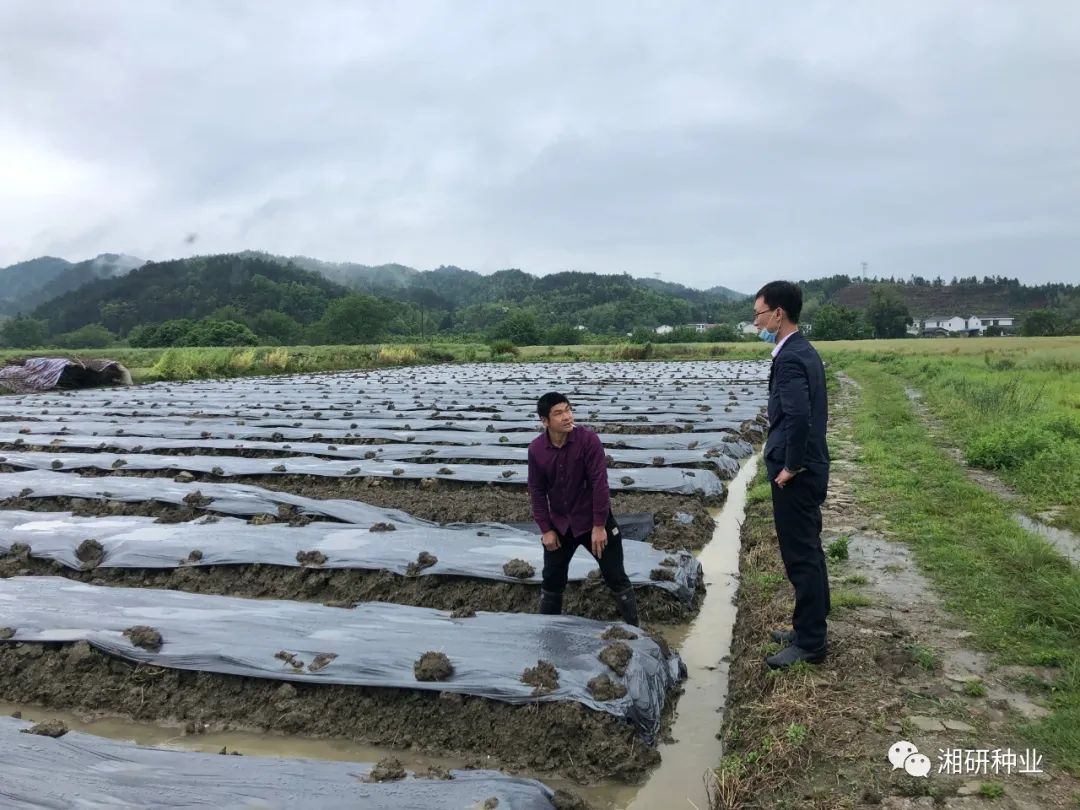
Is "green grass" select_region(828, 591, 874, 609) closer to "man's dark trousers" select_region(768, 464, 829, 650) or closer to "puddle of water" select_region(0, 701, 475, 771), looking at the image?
"man's dark trousers" select_region(768, 464, 829, 650)

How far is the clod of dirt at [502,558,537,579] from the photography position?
4473 mm

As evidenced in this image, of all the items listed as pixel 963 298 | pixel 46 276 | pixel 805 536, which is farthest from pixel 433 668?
pixel 46 276

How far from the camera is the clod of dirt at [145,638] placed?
3625 millimetres

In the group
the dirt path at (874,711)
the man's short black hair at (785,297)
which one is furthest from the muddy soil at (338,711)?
the man's short black hair at (785,297)

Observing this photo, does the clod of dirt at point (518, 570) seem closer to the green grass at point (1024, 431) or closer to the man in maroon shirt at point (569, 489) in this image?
the man in maroon shirt at point (569, 489)

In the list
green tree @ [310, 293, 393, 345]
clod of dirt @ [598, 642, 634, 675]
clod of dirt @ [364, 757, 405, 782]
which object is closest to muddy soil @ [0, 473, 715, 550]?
clod of dirt @ [598, 642, 634, 675]

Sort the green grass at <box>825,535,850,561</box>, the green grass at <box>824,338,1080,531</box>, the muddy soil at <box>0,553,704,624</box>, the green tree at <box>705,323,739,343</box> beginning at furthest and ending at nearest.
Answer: the green tree at <box>705,323,739,343</box>, the green grass at <box>824,338,1080,531</box>, the green grass at <box>825,535,850,561</box>, the muddy soil at <box>0,553,704,624</box>

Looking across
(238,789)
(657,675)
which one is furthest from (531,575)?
(238,789)

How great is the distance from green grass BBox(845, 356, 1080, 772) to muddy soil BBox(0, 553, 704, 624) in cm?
170

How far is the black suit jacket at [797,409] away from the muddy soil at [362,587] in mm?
1618

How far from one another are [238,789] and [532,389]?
1599 cm

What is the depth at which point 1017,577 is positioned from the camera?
14.3ft

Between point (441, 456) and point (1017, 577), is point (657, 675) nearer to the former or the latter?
point (1017, 577)

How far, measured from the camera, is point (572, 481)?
350 centimetres
